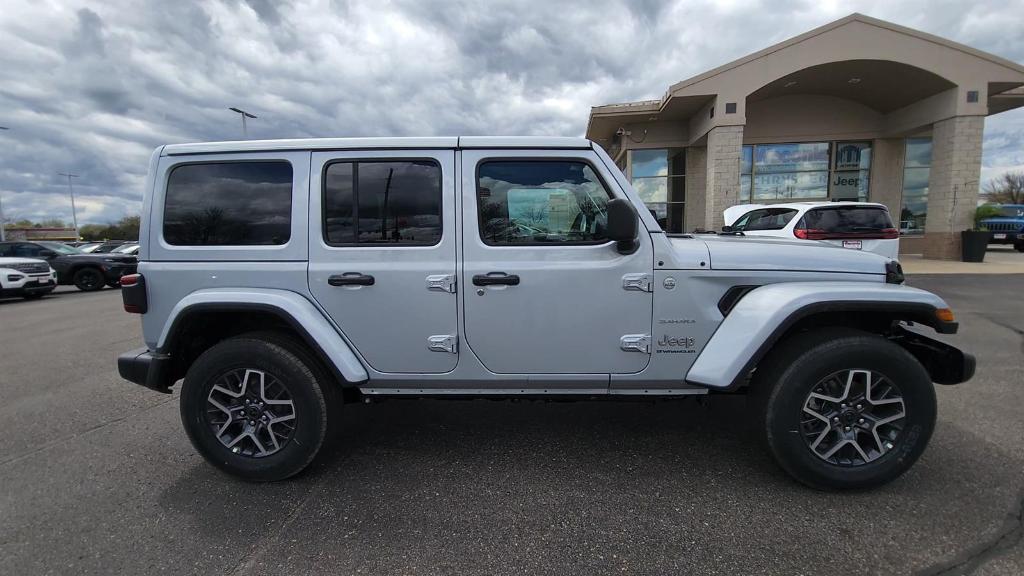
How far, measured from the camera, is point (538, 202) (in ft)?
9.46

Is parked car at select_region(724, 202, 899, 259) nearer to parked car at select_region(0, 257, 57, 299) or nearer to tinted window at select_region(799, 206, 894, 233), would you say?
tinted window at select_region(799, 206, 894, 233)


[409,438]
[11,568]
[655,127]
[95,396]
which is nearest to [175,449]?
[11,568]

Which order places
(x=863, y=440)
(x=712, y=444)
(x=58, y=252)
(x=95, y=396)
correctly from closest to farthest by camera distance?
1. (x=863, y=440)
2. (x=712, y=444)
3. (x=95, y=396)
4. (x=58, y=252)

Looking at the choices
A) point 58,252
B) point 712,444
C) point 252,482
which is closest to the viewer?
point 252,482

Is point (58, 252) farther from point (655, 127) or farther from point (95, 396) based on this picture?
point (655, 127)

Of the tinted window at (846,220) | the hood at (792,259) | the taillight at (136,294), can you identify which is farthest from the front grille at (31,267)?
the tinted window at (846,220)

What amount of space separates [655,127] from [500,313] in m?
17.6

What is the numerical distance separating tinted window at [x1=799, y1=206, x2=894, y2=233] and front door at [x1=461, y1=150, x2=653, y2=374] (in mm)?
7255

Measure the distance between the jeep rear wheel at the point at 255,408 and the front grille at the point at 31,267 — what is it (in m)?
14.2

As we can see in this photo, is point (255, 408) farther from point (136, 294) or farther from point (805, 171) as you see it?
point (805, 171)

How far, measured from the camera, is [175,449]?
3.44 m

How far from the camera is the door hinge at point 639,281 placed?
276 centimetres

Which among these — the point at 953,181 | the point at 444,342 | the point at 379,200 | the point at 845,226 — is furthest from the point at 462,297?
the point at 953,181

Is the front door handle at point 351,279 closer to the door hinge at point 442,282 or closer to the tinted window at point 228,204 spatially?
the door hinge at point 442,282
